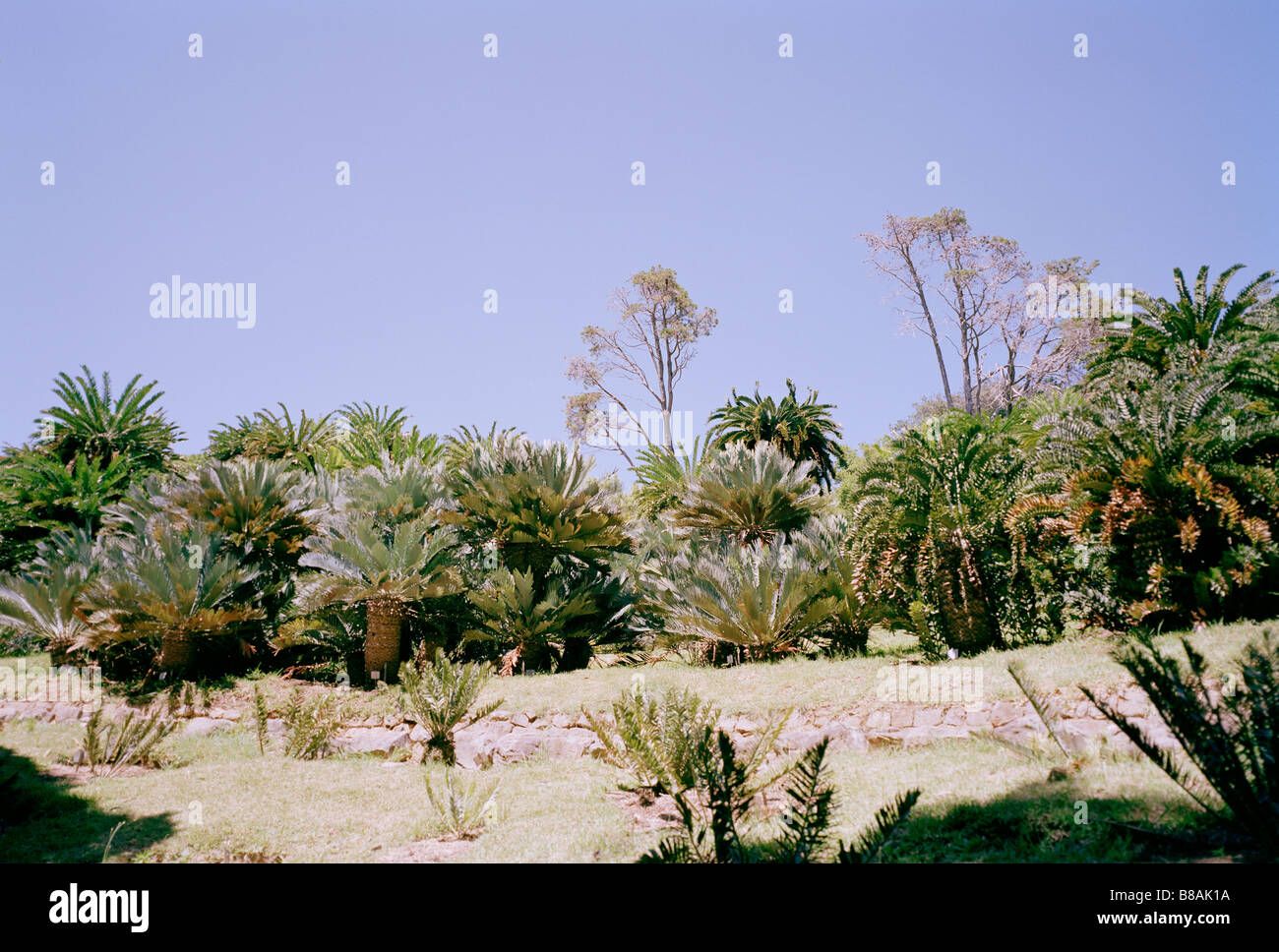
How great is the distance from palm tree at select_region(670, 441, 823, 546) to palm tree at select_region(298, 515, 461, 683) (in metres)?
3.91

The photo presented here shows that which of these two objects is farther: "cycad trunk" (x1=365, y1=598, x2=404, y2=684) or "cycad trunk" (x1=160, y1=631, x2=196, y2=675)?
"cycad trunk" (x1=365, y1=598, x2=404, y2=684)

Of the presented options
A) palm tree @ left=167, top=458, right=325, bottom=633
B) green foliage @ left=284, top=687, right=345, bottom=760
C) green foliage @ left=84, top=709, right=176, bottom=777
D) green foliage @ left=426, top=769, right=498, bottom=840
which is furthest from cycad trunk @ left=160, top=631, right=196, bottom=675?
green foliage @ left=426, top=769, right=498, bottom=840

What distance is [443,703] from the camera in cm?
737

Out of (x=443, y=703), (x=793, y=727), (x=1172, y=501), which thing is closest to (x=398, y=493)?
(x=443, y=703)

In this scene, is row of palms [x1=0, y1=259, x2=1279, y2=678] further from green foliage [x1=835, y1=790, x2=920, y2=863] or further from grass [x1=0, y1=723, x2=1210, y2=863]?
green foliage [x1=835, y1=790, x2=920, y2=863]

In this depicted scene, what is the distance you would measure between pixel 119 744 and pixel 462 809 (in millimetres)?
4299

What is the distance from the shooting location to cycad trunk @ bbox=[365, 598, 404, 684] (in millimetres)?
9164

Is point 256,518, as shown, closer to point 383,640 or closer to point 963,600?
point 383,640

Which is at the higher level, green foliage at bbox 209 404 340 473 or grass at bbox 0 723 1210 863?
green foliage at bbox 209 404 340 473

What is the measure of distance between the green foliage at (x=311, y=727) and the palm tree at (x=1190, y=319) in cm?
1135
